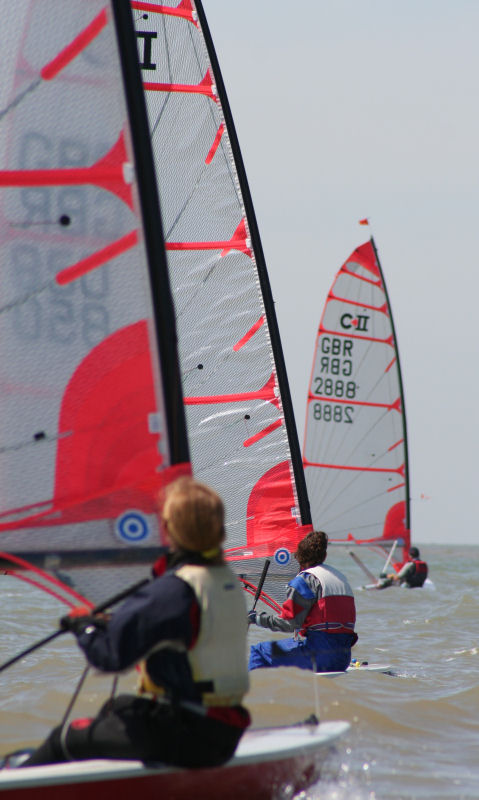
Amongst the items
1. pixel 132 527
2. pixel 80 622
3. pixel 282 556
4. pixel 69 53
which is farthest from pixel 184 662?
pixel 282 556

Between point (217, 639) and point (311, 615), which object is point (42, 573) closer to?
point (217, 639)

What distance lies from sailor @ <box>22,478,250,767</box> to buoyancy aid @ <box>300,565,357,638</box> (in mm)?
3011

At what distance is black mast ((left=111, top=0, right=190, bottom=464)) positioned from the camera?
3.70 metres

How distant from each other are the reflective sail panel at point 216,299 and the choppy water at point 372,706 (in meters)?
1.33

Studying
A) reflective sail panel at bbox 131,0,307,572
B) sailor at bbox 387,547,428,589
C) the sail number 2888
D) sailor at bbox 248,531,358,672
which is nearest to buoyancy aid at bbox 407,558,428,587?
sailor at bbox 387,547,428,589

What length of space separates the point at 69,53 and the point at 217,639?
207cm

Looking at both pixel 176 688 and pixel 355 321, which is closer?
pixel 176 688

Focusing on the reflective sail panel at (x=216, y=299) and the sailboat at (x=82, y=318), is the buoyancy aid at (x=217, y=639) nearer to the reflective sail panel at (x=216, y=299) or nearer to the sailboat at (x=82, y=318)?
the sailboat at (x=82, y=318)

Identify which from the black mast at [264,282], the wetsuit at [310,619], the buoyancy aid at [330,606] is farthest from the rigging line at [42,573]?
the black mast at [264,282]

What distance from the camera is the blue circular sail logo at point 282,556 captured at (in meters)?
7.62

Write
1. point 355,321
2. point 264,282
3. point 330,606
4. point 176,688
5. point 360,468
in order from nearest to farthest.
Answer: point 176,688 < point 330,606 < point 264,282 < point 355,321 < point 360,468

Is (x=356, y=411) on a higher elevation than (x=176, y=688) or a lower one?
higher

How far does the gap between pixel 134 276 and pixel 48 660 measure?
5.37 m

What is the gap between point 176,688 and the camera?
3.02 meters
